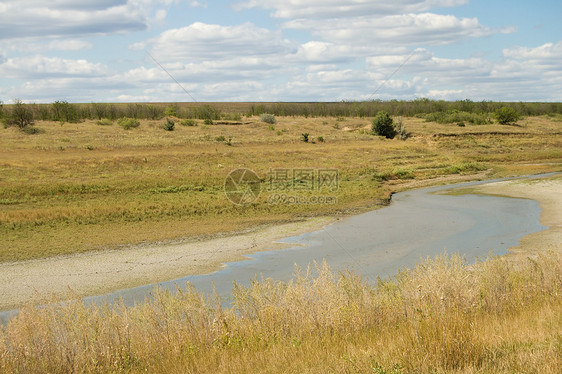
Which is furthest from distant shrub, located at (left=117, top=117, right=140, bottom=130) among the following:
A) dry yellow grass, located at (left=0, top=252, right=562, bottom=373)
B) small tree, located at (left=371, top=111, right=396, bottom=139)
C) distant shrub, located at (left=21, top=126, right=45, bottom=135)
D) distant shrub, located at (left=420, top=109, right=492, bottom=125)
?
dry yellow grass, located at (left=0, top=252, right=562, bottom=373)

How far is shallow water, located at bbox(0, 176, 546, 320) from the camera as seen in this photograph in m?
18.1

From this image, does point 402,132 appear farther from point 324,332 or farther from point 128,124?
point 324,332

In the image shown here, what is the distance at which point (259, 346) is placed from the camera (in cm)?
938

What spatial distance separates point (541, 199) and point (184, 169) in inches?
985

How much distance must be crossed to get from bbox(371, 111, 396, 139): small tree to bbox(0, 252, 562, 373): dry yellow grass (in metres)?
54.5

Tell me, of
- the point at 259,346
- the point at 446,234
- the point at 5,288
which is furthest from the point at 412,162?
the point at 259,346

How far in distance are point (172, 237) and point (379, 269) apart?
9.89m

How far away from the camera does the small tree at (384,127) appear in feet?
214

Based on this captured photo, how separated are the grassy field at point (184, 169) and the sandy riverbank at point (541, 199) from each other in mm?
5821

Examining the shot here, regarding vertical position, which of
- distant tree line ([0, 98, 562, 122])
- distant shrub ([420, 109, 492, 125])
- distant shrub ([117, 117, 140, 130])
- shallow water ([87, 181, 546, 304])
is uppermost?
distant tree line ([0, 98, 562, 122])

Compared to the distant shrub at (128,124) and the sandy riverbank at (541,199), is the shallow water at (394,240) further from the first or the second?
the distant shrub at (128,124)

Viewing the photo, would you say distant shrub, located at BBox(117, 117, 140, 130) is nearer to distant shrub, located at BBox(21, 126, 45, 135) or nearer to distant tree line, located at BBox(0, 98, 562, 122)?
distant shrub, located at BBox(21, 126, 45, 135)

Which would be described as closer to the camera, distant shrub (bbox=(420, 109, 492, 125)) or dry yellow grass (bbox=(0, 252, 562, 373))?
dry yellow grass (bbox=(0, 252, 562, 373))

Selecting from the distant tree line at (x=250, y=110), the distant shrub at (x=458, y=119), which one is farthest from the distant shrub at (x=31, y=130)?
the distant shrub at (x=458, y=119)
